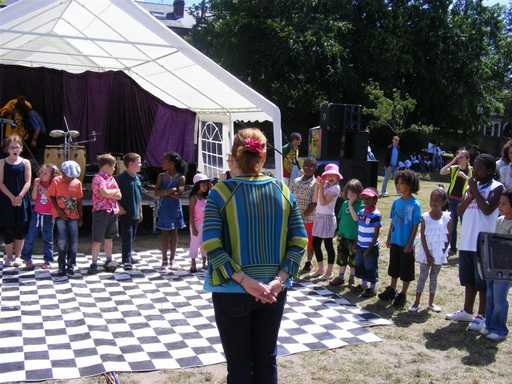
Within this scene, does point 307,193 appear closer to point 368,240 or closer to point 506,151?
point 368,240

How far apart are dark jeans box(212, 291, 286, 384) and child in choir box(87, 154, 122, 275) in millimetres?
3680

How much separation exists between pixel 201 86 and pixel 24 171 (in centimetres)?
359

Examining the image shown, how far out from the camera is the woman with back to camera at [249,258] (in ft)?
7.89

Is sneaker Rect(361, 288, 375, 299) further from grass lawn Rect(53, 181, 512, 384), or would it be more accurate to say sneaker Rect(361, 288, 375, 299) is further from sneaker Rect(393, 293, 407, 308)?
grass lawn Rect(53, 181, 512, 384)

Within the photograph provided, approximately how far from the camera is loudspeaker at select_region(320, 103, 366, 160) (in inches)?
398

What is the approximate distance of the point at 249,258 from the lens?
243 centimetres

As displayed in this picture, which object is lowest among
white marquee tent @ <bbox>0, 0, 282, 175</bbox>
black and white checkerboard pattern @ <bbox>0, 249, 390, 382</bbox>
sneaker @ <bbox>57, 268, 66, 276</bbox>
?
black and white checkerboard pattern @ <bbox>0, 249, 390, 382</bbox>

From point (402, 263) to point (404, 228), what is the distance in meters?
0.34

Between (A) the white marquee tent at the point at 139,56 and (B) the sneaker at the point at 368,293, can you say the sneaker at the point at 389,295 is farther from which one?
(A) the white marquee tent at the point at 139,56

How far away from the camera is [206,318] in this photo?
4656 mm

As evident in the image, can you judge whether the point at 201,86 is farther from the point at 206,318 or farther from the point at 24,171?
the point at 206,318

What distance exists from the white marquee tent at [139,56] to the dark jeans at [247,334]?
4749mm

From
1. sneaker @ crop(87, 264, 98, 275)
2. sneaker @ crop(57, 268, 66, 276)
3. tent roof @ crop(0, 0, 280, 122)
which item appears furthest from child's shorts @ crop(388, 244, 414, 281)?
sneaker @ crop(57, 268, 66, 276)

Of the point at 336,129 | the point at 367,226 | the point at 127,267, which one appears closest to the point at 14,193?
the point at 127,267
